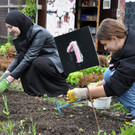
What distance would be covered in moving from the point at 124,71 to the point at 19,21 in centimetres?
183

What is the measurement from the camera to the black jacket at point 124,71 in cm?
211

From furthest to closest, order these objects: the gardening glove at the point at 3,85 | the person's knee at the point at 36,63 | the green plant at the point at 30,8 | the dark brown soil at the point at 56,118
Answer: the green plant at the point at 30,8 → the person's knee at the point at 36,63 → the gardening glove at the point at 3,85 → the dark brown soil at the point at 56,118

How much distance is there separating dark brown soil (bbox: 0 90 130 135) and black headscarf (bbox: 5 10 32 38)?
1002mm

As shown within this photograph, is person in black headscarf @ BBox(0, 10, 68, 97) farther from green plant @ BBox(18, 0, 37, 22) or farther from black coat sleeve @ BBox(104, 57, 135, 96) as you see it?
green plant @ BBox(18, 0, 37, 22)

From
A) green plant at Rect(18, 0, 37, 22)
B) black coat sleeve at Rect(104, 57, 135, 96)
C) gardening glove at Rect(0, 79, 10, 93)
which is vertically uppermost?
green plant at Rect(18, 0, 37, 22)

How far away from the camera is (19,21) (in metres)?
3.35

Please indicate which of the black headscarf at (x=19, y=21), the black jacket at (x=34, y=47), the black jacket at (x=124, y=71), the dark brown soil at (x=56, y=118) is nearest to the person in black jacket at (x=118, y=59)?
the black jacket at (x=124, y=71)

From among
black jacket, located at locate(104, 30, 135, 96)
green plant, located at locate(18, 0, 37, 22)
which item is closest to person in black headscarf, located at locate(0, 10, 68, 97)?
black jacket, located at locate(104, 30, 135, 96)

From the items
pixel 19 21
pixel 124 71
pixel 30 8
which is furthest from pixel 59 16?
pixel 124 71

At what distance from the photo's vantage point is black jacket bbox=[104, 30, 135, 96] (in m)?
2.11

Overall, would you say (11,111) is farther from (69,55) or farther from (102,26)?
(102,26)

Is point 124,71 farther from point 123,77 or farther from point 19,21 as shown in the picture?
point 19,21

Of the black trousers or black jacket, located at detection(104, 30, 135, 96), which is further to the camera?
the black trousers

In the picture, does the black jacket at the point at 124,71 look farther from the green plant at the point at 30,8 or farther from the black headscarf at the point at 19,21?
the green plant at the point at 30,8
